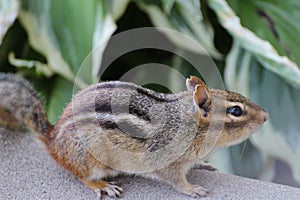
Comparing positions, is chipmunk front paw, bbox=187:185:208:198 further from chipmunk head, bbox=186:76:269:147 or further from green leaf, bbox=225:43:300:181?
green leaf, bbox=225:43:300:181

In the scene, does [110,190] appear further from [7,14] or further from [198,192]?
[7,14]

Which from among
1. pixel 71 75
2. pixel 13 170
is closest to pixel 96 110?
pixel 13 170

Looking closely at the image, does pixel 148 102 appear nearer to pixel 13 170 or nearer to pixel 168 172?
pixel 168 172

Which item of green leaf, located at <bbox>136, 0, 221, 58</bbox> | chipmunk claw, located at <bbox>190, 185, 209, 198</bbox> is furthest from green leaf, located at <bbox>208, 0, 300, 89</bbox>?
chipmunk claw, located at <bbox>190, 185, 209, 198</bbox>

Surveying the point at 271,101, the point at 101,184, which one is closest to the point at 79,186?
the point at 101,184

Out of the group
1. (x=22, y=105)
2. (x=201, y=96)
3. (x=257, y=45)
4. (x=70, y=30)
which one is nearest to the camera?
(x=201, y=96)

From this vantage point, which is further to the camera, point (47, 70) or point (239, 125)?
point (47, 70)
